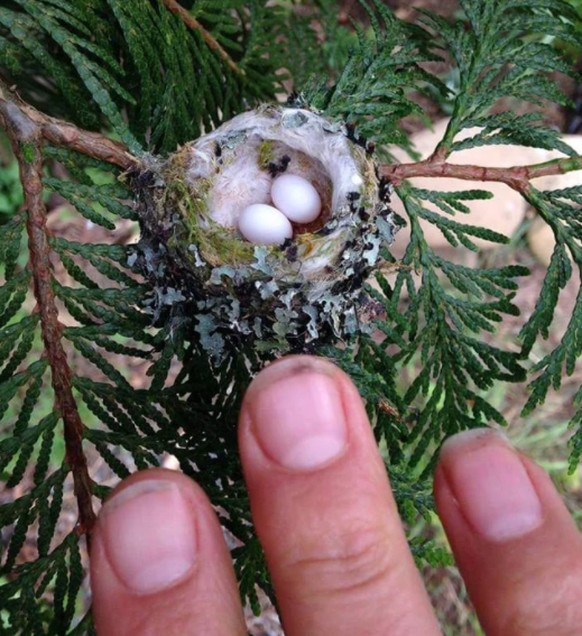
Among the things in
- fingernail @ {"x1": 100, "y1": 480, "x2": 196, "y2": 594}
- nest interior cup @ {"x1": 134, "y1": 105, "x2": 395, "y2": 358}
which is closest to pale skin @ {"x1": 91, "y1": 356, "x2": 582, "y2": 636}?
fingernail @ {"x1": 100, "y1": 480, "x2": 196, "y2": 594}

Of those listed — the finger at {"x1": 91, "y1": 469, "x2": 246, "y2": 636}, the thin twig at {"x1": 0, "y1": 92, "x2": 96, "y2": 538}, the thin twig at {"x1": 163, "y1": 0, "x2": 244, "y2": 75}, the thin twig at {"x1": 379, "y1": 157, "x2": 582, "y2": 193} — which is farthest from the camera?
the thin twig at {"x1": 163, "y1": 0, "x2": 244, "y2": 75}

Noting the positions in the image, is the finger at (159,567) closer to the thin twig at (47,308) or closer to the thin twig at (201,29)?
the thin twig at (47,308)

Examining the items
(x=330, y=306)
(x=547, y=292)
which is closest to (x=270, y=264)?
(x=330, y=306)

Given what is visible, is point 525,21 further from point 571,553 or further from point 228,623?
point 228,623

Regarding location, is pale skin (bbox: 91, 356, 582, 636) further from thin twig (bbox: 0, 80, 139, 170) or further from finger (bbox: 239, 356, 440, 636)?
thin twig (bbox: 0, 80, 139, 170)

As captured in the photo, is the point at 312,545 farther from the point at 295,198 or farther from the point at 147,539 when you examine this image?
the point at 295,198

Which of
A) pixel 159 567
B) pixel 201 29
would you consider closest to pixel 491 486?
pixel 159 567

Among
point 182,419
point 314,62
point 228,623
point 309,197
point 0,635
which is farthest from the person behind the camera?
point 314,62
